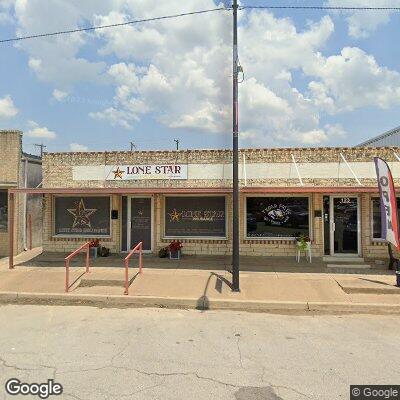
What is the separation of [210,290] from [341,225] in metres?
5.63

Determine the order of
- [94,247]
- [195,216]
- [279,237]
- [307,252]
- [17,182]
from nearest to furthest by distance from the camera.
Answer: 1. [307,252]
2. [279,237]
3. [94,247]
4. [195,216]
5. [17,182]

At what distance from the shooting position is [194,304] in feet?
26.5

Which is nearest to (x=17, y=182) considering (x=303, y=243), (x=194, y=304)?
(x=194, y=304)

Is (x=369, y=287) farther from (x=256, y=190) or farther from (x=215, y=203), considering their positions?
(x=215, y=203)

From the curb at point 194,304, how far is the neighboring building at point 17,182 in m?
5.37

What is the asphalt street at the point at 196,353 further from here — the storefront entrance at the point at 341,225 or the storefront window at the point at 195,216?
the storefront window at the point at 195,216

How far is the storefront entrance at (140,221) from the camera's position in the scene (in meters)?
13.1

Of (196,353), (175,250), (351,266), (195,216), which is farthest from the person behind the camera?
(195,216)

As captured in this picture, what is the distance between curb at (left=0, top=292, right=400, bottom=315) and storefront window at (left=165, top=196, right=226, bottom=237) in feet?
15.5

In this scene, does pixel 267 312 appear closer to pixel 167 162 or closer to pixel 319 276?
pixel 319 276

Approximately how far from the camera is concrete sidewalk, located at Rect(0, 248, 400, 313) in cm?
795

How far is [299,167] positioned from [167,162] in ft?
14.2

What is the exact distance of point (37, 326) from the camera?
6.81 m

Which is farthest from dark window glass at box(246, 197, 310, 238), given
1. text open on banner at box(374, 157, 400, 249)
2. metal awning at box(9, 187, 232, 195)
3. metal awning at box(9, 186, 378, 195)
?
Answer: text open on banner at box(374, 157, 400, 249)
